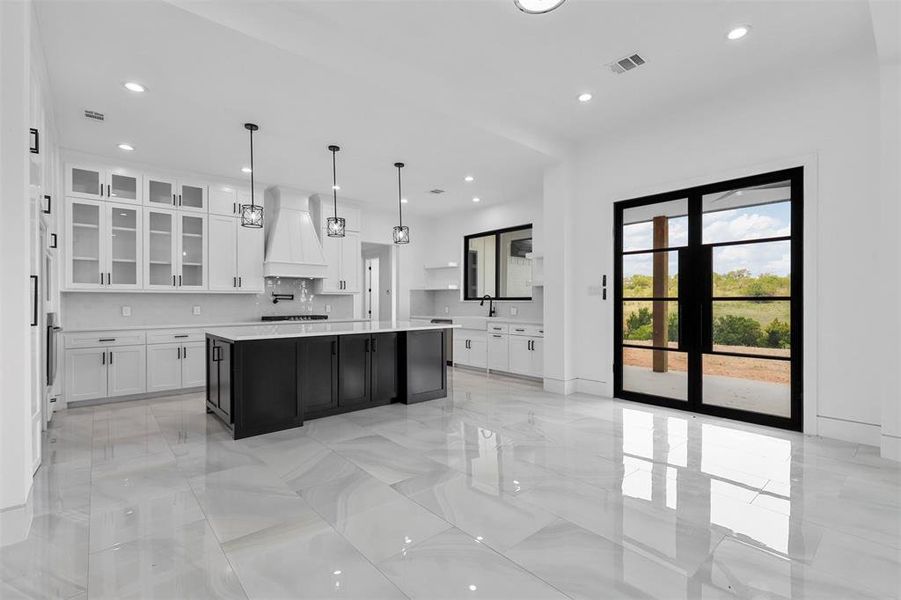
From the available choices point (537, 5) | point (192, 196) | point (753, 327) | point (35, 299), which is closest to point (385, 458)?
point (35, 299)

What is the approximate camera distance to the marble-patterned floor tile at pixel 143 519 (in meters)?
2.17

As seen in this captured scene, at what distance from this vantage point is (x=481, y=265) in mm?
8195

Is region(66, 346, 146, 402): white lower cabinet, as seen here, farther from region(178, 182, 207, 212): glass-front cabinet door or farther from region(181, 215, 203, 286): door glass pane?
region(178, 182, 207, 212): glass-front cabinet door

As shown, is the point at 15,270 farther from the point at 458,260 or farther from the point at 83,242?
the point at 458,260

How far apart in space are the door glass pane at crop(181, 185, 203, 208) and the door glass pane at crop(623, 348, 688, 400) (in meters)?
5.73

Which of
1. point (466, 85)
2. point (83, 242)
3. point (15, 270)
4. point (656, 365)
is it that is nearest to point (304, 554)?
point (15, 270)

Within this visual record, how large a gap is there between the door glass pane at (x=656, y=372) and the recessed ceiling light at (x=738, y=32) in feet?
9.39

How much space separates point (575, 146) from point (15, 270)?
526cm

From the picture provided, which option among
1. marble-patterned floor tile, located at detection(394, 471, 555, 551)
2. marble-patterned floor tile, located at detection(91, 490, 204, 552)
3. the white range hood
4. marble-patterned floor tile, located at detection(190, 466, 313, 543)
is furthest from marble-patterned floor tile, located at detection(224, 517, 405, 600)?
the white range hood

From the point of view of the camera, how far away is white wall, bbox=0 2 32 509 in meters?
2.30

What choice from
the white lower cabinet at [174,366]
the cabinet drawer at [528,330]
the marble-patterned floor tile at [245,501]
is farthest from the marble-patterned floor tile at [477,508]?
the white lower cabinet at [174,366]

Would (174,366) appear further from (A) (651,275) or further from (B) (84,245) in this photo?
(A) (651,275)

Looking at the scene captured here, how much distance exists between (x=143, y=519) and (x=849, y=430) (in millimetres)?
5011

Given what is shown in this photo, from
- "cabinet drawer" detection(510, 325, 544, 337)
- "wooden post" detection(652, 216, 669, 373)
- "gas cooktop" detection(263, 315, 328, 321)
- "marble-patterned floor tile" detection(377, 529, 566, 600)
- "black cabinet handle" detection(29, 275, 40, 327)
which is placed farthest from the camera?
"gas cooktop" detection(263, 315, 328, 321)
